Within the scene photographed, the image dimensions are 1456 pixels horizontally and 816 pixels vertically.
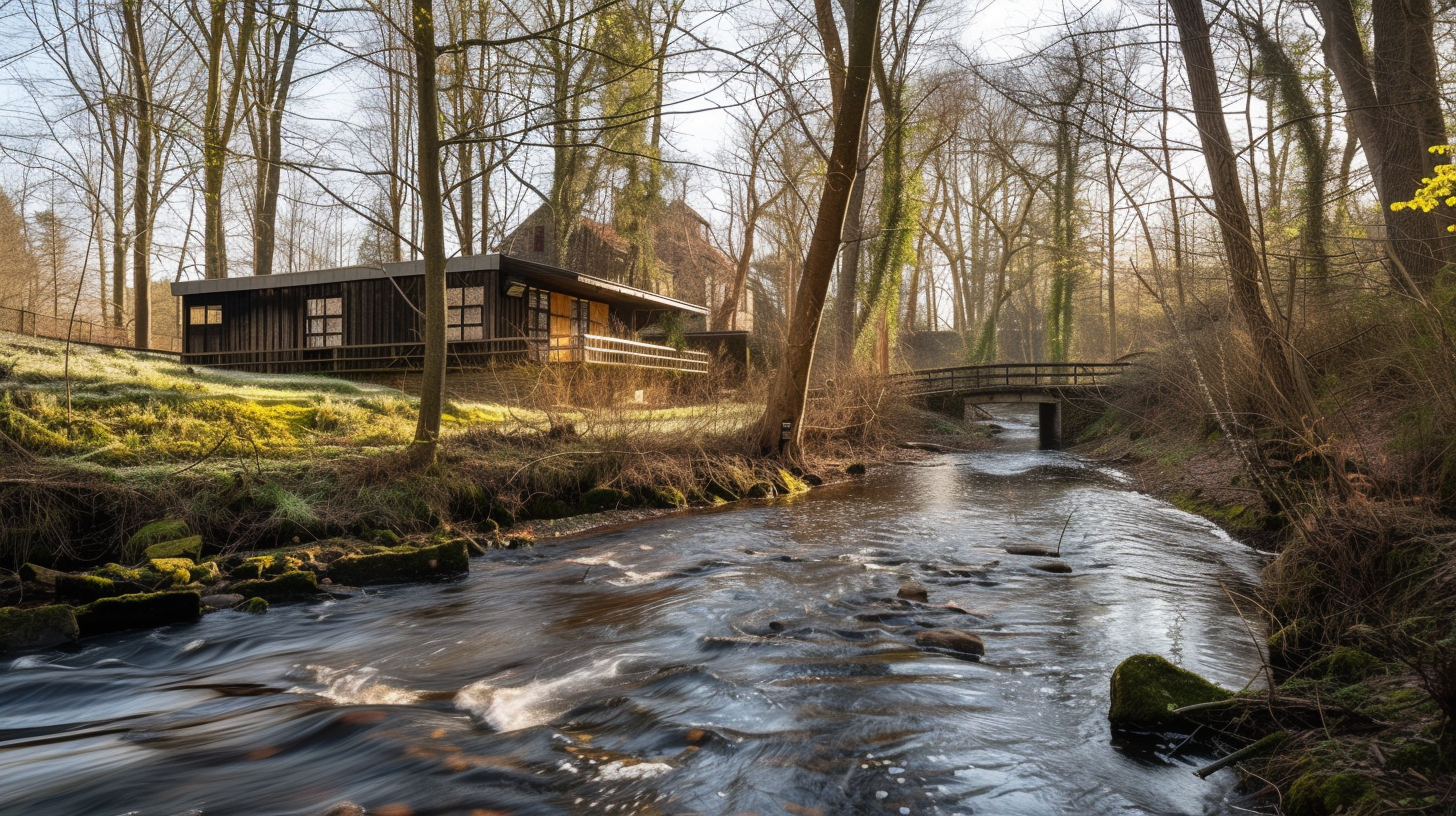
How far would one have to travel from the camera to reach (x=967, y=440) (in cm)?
2730

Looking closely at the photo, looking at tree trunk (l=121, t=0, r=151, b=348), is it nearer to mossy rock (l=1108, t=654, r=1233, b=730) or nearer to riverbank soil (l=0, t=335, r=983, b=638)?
riverbank soil (l=0, t=335, r=983, b=638)

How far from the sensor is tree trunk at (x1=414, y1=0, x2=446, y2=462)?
9664 millimetres

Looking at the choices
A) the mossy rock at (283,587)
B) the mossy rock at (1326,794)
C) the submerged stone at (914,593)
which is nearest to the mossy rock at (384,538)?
the mossy rock at (283,587)

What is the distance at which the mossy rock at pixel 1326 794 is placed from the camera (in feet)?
10.4

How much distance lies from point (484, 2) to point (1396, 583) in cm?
2345

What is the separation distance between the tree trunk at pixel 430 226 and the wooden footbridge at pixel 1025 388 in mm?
18590

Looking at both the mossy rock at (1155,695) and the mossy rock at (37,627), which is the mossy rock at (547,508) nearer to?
the mossy rock at (37,627)

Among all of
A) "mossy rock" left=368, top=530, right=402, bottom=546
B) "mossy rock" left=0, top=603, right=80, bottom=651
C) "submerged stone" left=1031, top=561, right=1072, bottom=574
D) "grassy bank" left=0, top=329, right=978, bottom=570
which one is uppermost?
"grassy bank" left=0, top=329, right=978, bottom=570

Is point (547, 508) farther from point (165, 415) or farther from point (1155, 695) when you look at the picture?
point (1155, 695)

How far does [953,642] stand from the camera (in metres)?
5.79

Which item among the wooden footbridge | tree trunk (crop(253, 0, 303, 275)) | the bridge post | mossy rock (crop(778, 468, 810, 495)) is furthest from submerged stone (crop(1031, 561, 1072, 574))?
tree trunk (crop(253, 0, 303, 275))

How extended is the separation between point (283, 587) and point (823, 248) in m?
9.66

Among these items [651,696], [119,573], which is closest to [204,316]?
[119,573]

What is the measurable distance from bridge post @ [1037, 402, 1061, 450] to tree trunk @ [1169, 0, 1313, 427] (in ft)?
66.4
